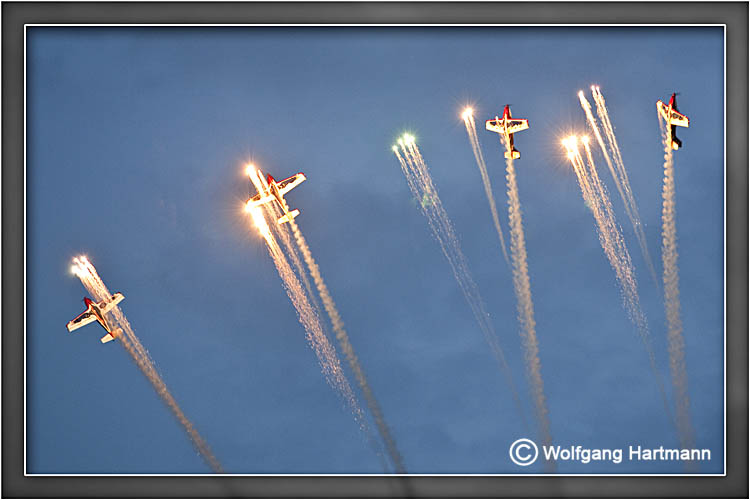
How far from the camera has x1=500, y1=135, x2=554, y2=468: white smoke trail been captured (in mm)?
24594

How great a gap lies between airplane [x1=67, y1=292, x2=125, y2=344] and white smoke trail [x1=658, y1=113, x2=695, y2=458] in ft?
52.8

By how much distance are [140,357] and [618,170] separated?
15.4 meters

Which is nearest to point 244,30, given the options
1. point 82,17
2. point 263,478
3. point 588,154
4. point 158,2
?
point 158,2

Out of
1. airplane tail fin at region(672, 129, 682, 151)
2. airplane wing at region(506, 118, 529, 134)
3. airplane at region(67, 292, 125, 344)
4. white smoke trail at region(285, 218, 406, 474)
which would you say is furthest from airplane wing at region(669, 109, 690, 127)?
airplane at region(67, 292, 125, 344)

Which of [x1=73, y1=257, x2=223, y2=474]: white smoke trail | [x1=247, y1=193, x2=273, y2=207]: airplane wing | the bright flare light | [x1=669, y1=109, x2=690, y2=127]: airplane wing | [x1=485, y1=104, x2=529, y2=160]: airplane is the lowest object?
[x1=73, y1=257, x2=223, y2=474]: white smoke trail

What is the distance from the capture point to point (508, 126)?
28.5 m

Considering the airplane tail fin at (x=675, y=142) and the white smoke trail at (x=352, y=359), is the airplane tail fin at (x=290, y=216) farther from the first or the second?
the airplane tail fin at (x=675, y=142)

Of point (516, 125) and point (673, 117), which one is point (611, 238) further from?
point (516, 125)

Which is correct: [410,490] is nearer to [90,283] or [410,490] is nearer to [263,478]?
[263,478]

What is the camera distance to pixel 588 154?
27.8 m

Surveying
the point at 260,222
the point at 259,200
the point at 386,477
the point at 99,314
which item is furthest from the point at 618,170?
the point at 99,314

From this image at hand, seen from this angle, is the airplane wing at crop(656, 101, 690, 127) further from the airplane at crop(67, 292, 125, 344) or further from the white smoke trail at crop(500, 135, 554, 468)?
the airplane at crop(67, 292, 125, 344)

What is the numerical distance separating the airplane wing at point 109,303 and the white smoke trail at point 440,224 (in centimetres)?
967

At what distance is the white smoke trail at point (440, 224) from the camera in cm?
2962
